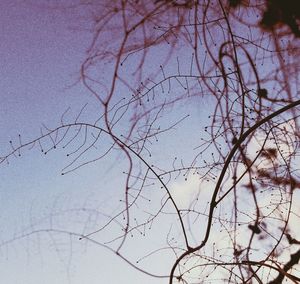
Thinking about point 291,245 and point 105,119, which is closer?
point 105,119

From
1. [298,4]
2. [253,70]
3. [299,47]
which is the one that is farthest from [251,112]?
[298,4]

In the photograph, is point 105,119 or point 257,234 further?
point 257,234

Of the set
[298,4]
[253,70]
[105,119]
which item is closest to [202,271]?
[105,119]

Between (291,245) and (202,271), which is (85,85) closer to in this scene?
(202,271)

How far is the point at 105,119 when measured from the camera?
1684 millimetres

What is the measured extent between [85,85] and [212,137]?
45cm

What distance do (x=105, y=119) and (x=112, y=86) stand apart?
114mm

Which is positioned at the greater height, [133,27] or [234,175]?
[133,27]

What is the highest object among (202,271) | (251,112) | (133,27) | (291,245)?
(133,27)

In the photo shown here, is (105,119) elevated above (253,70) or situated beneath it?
situated beneath

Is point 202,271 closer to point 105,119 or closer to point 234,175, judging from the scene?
point 234,175

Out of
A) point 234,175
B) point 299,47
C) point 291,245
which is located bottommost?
point 291,245

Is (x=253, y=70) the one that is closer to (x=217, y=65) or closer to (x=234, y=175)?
(x=217, y=65)

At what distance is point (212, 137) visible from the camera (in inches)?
71.5
